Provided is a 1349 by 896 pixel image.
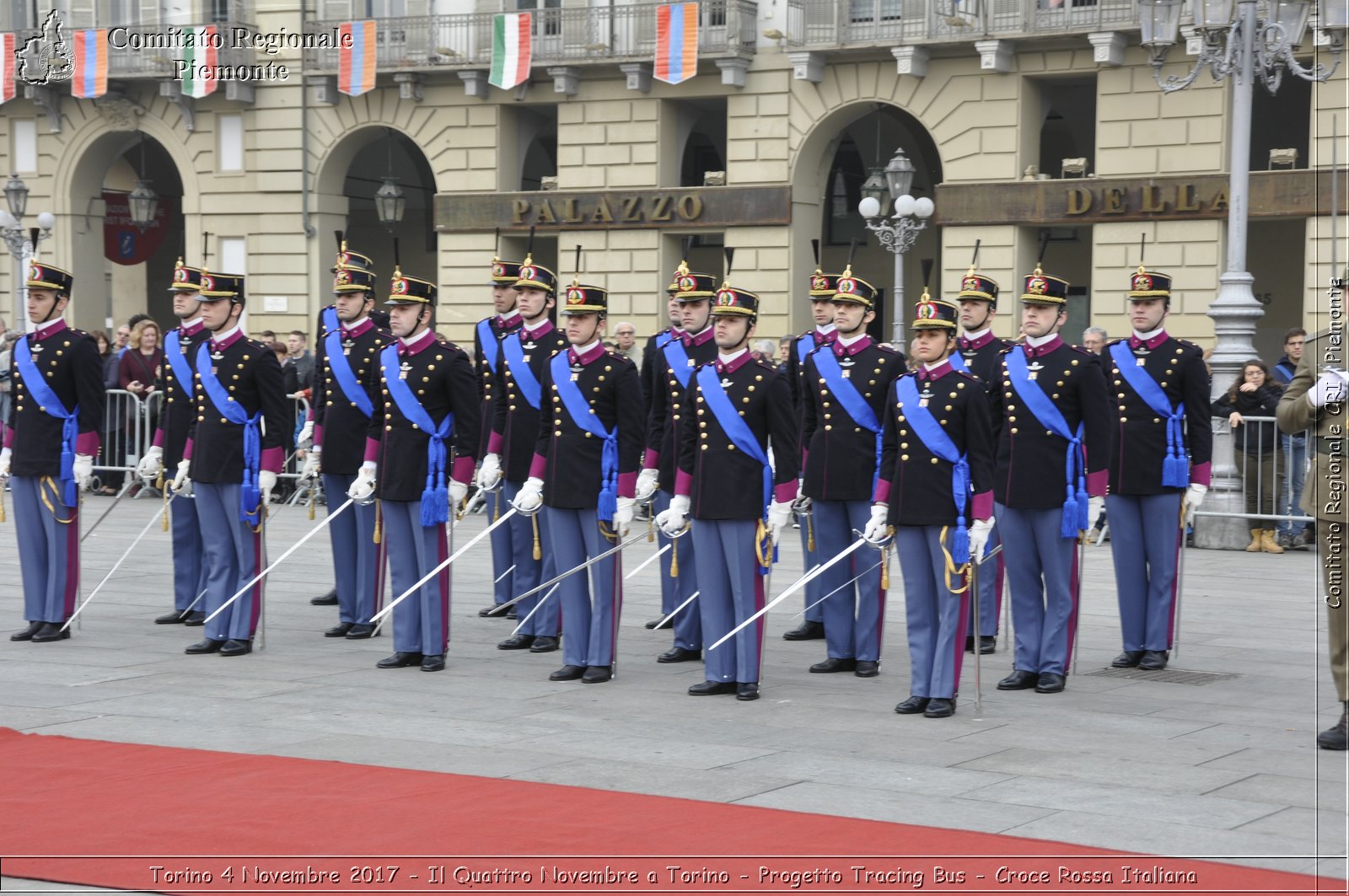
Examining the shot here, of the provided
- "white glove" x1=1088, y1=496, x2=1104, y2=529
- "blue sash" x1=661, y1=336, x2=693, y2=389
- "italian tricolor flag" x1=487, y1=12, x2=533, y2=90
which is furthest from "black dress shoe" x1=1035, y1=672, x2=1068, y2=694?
"italian tricolor flag" x1=487, y1=12, x2=533, y2=90

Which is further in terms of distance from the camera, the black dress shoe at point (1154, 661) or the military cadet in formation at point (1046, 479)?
the black dress shoe at point (1154, 661)

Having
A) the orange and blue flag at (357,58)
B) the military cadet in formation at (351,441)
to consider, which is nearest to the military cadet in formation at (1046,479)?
the military cadet in formation at (351,441)

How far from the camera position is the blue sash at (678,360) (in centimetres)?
1007

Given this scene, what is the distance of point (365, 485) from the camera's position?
9.52 metres

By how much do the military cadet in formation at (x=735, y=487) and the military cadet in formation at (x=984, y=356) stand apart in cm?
99

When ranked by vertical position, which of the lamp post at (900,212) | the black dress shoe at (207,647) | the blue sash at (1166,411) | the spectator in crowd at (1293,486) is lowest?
the black dress shoe at (207,647)

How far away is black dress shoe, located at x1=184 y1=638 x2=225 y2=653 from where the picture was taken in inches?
380

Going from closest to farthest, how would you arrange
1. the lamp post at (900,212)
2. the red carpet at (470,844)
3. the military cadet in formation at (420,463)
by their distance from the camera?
1. the red carpet at (470,844)
2. the military cadet in formation at (420,463)
3. the lamp post at (900,212)

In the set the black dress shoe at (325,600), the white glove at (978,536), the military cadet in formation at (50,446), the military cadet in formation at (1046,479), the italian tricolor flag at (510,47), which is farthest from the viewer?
the italian tricolor flag at (510,47)

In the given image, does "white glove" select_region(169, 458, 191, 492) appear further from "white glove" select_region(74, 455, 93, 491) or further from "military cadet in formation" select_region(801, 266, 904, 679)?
"military cadet in formation" select_region(801, 266, 904, 679)

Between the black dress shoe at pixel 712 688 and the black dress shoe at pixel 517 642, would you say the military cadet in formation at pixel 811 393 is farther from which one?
the black dress shoe at pixel 517 642

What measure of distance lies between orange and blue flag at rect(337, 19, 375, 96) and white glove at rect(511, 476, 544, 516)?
20545 millimetres

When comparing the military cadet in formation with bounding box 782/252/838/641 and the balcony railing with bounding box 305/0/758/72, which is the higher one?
the balcony railing with bounding box 305/0/758/72

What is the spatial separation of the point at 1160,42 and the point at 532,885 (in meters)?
13.9
